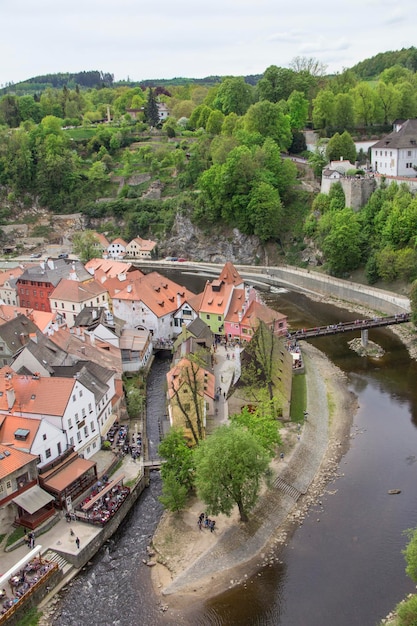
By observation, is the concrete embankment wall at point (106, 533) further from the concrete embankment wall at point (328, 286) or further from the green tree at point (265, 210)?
the green tree at point (265, 210)

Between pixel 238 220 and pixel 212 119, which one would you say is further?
pixel 212 119

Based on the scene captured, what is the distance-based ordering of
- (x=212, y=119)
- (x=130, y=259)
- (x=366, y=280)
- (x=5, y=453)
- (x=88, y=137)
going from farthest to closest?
(x=88, y=137) < (x=212, y=119) < (x=130, y=259) < (x=366, y=280) < (x=5, y=453)

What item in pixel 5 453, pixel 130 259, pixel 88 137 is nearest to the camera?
pixel 5 453

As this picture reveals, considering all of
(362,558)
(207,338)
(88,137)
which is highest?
(88,137)

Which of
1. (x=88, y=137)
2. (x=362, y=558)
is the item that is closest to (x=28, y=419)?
(x=362, y=558)

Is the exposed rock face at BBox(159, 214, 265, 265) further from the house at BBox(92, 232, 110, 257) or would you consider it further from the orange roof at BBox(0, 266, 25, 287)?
the orange roof at BBox(0, 266, 25, 287)

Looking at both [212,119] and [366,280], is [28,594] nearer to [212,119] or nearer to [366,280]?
[366,280]

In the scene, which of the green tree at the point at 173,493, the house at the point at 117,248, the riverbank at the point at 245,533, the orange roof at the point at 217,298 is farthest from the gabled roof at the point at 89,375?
the house at the point at 117,248

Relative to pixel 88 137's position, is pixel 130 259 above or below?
below
